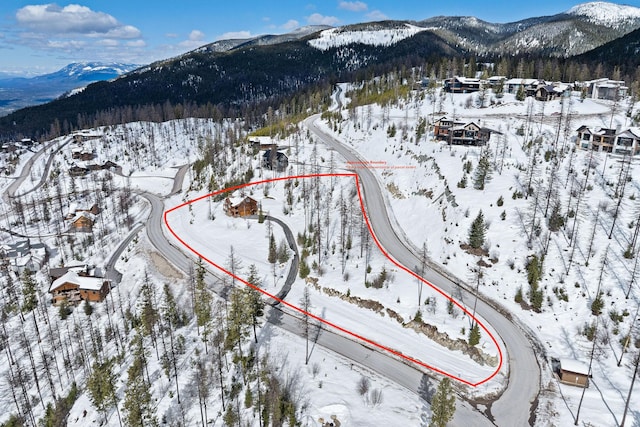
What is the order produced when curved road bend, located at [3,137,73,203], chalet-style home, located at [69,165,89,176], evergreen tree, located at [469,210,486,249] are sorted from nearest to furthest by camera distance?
evergreen tree, located at [469,210,486,249], curved road bend, located at [3,137,73,203], chalet-style home, located at [69,165,89,176]

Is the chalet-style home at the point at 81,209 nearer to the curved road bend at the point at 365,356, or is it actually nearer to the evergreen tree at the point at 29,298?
the evergreen tree at the point at 29,298

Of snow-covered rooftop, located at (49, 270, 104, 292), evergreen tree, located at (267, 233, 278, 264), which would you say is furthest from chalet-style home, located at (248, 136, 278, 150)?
snow-covered rooftop, located at (49, 270, 104, 292)

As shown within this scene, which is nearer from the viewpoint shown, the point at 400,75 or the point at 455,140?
the point at 455,140

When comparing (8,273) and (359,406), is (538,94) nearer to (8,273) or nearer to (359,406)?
(359,406)

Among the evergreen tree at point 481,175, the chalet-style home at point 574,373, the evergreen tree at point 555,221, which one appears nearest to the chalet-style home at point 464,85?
the evergreen tree at point 481,175

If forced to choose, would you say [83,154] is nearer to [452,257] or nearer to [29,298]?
[29,298]

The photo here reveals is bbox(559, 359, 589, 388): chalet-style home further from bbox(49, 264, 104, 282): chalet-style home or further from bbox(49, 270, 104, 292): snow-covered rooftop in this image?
bbox(49, 264, 104, 282): chalet-style home

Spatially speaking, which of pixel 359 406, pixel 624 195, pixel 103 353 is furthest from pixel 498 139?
pixel 103 353
